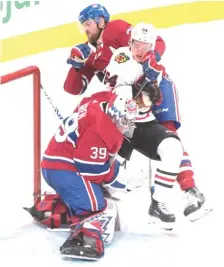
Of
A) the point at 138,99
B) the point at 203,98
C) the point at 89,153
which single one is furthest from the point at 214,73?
the point at 89,153

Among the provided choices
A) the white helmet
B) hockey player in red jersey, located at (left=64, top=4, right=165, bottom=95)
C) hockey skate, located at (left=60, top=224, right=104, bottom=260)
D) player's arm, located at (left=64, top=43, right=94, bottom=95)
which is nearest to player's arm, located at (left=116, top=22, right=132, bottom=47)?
hockey player in red jersey, located at (left=64, top=4, right=165, bottom=95)

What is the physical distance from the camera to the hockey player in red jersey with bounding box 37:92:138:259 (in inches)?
96.8

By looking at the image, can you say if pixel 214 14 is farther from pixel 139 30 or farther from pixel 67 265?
pixel 67 265

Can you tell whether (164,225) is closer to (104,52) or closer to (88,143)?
(88,143)

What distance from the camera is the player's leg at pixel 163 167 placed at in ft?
8.61

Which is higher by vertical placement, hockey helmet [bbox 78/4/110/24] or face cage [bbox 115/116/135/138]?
hockey helmet [bbox 78/4/110/24]

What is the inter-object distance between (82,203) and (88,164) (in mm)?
141

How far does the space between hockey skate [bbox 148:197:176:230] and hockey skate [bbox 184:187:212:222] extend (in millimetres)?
75

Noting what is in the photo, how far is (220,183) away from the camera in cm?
316

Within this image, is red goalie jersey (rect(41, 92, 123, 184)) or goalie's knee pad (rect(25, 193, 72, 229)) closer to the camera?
red goalie jersey (rect(41, 92, 123, 184))

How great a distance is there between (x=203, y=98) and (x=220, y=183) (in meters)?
0.82

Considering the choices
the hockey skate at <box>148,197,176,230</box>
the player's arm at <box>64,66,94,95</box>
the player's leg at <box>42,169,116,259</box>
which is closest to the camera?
the player's leg at <box>42,169,116,259</box>

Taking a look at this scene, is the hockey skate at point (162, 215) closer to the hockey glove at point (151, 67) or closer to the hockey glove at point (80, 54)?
the hockey glove at point (151, 67)

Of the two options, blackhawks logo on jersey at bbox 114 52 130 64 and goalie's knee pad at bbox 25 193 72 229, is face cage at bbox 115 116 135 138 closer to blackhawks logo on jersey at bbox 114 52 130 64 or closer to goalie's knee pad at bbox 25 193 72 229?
blackhawks logo on jersey at bbox 114 52 130 64
